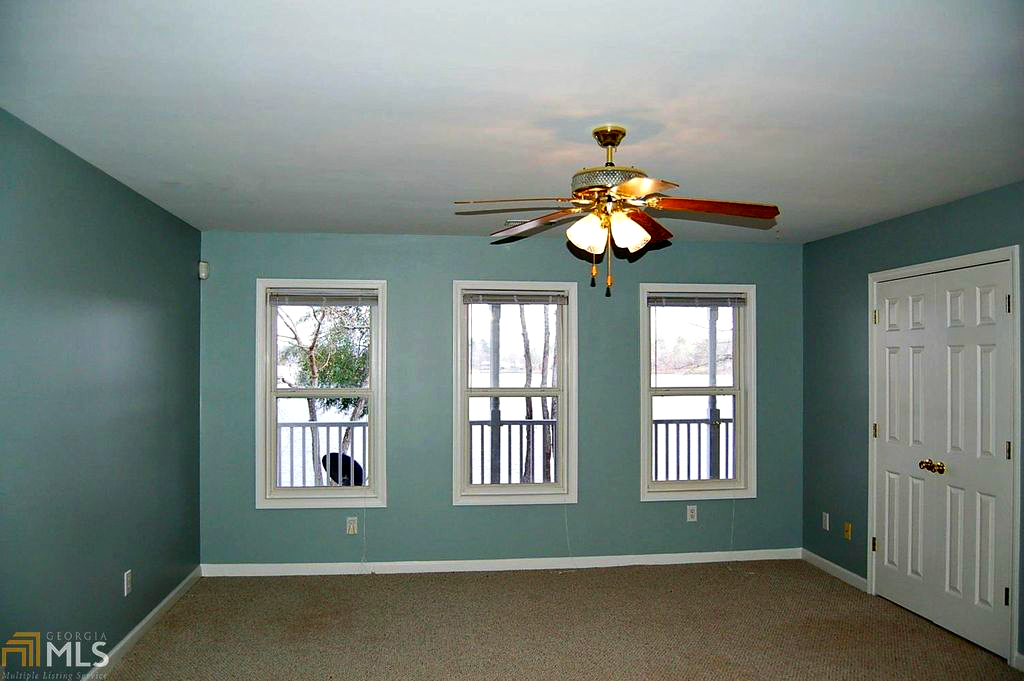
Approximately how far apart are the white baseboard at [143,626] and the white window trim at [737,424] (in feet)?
10.5

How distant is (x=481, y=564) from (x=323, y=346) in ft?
6.44

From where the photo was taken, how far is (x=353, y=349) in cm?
532

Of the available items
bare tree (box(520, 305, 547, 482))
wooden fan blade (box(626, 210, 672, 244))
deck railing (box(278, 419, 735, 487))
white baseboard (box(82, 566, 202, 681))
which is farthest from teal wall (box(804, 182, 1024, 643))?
white baseboard (box(82, 566, 202, 681))

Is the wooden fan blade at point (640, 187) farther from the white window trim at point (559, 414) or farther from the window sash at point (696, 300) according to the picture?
the window sash at point (696, 300)

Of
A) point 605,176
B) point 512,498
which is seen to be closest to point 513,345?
point 512,498

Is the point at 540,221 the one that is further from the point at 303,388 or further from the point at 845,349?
the point at 845,349

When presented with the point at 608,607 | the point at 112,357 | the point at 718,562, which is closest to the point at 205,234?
the point at 112,357

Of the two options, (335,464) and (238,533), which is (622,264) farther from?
(238,533)

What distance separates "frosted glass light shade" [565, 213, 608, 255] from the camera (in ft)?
8.71

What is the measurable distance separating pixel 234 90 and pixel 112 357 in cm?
190

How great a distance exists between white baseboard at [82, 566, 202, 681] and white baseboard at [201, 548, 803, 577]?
274 mm

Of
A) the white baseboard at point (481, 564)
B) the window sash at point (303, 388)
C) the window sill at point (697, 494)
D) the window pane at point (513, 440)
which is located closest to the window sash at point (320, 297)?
the window sash at point (303, 388)

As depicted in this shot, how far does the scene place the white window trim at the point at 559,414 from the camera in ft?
17.4

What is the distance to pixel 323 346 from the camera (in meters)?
5.30
